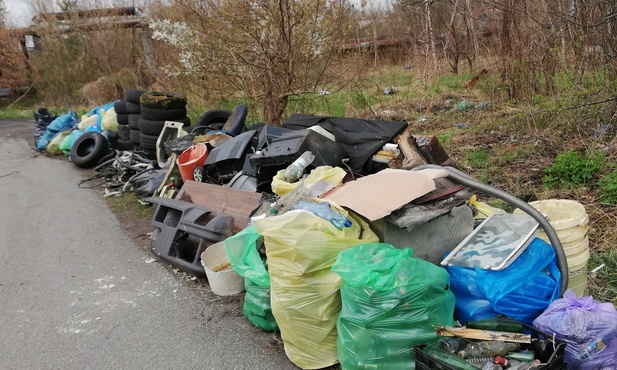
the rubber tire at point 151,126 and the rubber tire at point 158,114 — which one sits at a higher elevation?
the rubber tire at point 158,114

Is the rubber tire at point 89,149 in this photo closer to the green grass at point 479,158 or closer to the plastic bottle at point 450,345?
the green grass at point 479,158

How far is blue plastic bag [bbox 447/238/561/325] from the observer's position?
9.02 feet

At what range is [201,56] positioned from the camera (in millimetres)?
8375

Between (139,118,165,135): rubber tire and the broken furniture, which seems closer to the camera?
the broken furniture

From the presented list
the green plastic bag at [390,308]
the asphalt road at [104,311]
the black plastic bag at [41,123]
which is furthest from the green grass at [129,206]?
the black plastic bag at [41,123]

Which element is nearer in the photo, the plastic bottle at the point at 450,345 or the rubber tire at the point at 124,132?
the plastic bottle at the point at 450,345

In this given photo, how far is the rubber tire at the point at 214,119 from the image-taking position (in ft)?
27.3

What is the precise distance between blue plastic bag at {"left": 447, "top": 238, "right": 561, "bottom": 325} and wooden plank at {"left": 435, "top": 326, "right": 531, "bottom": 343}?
0.22 meters

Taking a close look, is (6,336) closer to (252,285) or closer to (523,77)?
(252,285)

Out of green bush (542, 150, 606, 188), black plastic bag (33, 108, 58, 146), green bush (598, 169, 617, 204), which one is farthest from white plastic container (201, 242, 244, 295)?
black plastic bag (33, 108, 58, 146)

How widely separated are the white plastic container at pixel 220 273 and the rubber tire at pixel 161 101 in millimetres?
5030

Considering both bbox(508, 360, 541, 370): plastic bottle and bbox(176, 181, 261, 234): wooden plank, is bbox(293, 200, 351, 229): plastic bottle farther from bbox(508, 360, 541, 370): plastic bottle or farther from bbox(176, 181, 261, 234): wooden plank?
bbox(176, 181, 261, 234): wooden plank

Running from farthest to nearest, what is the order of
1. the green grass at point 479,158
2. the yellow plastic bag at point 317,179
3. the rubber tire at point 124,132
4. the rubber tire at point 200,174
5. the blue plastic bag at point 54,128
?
1. the blue plastic bag at point 54,128
2. the rubber tire at point 124,132
3. the rubber tire at point 200,174
4. the green grass at point 479,158
5. the yellow plastic bag at point 317,179

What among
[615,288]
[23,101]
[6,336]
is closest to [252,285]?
[6,336]
